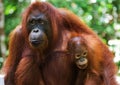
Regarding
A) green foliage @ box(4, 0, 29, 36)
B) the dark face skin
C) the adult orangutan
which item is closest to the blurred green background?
green foliage @ box(4, 0, 29, 36)

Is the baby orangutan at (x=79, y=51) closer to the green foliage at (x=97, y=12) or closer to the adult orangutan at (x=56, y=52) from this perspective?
the adult orangutan at (x=56, y=52)

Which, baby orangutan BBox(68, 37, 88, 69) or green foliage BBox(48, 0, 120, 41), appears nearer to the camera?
baby orangutan BBox(68, 37, 88, 69)

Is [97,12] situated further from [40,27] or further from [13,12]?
[40,27]

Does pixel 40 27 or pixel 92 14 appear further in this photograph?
pixel 92 14

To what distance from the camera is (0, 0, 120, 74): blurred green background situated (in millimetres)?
6586

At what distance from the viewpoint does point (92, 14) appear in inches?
282

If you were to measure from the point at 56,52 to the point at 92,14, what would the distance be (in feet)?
9.90

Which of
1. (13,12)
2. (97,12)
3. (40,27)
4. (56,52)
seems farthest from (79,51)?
(97,12)

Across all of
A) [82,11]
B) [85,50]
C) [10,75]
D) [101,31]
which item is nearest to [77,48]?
Result: [85,50]

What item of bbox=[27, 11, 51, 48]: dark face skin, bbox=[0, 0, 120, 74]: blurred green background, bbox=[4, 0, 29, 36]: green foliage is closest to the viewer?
bbox=[27, 11, 51, 48]: dark face skin

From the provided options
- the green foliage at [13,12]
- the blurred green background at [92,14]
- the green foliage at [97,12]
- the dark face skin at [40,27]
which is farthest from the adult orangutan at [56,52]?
the green foliage at [13,12]

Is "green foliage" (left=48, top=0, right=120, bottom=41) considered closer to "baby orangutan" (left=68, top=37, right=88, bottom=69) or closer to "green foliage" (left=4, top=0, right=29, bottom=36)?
"green foliage" (left=4, top=0, right=29, bottom=36)

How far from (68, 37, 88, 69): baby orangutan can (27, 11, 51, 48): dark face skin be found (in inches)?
9.1

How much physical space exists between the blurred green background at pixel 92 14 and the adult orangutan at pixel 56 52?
83.9 inches
